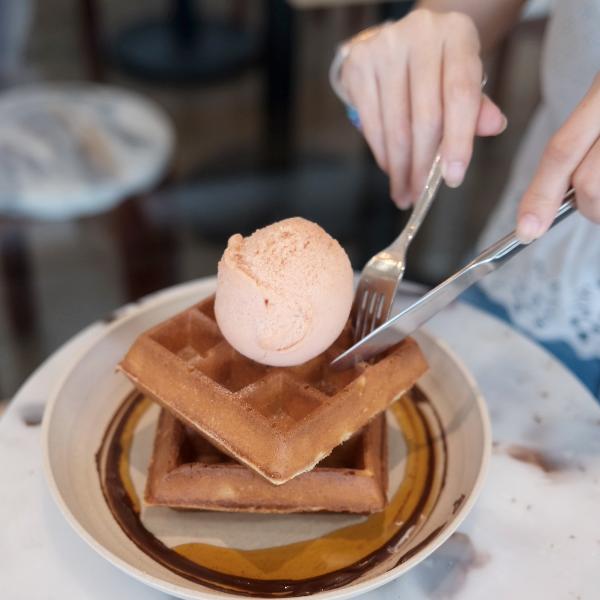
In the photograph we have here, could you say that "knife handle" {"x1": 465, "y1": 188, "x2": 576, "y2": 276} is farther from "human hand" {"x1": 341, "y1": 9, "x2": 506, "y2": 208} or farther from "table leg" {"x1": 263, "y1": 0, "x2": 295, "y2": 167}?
"table leg" {"x1": 263, "y1": 0, "x2": 295, "y2": 167}

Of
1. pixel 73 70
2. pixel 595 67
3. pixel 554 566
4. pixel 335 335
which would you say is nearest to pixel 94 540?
pixel 335 335

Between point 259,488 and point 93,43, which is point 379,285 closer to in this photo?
point 259,488

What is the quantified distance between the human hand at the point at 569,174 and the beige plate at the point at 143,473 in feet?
0.74

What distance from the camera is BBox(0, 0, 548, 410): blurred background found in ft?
7.04

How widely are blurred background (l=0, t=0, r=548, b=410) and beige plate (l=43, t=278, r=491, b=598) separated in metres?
0.84

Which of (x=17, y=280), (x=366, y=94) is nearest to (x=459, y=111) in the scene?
(x=366, y=94)

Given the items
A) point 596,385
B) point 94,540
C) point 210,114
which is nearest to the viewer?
point 94,540

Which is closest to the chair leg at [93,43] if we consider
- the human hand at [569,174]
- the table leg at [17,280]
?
the table leg at [17,280]

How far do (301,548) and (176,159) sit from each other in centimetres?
199

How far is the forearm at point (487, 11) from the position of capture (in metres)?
1.12

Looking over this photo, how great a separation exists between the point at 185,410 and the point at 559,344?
61 cm

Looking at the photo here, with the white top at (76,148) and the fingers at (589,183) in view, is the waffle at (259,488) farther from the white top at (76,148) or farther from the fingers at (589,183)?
the white top at (76,148)

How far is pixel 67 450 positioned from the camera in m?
0.84

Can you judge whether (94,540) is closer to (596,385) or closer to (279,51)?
(596,385)
